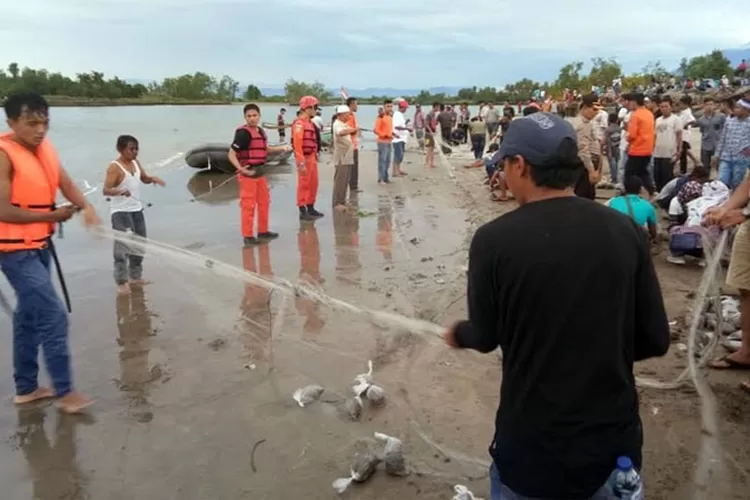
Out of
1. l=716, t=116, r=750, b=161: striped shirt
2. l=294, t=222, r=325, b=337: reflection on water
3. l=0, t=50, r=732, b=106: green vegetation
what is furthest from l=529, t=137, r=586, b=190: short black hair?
l=0, t=50, r=732, b=106: green vegetation

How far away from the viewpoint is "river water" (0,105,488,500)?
3.68 metres

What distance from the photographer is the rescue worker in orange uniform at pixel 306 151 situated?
34.9ft

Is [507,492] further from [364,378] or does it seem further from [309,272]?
[309,272]

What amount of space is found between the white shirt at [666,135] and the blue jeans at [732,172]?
4.57 feet

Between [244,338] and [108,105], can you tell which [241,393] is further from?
[108,105]

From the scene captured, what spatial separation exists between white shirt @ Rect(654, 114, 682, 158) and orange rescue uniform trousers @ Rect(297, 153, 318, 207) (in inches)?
232

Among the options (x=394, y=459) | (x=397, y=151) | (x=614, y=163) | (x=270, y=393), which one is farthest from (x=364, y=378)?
(x=397, y=151)

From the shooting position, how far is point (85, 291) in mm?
7465

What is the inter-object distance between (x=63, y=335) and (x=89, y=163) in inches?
920

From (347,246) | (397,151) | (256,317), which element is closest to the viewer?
(256,317)

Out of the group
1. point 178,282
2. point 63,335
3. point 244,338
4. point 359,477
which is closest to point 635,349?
point 359,477

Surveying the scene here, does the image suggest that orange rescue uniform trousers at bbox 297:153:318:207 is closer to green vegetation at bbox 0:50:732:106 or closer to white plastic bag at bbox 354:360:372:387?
white plastic bag at bbox 354:360:372:387

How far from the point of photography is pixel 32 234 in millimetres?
4219

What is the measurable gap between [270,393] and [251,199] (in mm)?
4940
